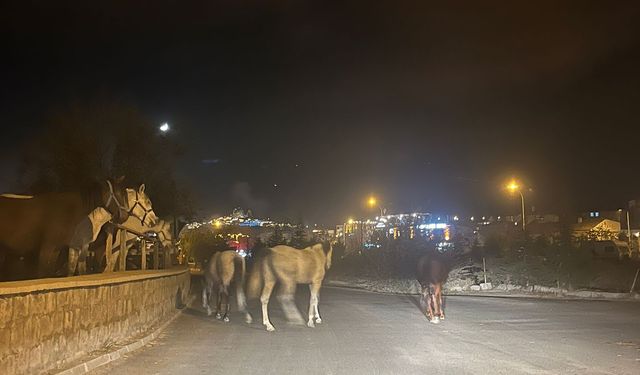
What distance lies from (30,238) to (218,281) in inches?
247

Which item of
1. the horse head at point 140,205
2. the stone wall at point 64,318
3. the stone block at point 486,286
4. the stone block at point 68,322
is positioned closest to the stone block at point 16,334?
the stone wall at point 64,318

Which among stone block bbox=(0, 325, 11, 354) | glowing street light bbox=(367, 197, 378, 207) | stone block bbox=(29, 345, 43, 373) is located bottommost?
stone block bbox=(29, 345, 43, 373)

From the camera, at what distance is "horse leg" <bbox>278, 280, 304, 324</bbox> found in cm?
1728

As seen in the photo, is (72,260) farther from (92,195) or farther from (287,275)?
(287,275)

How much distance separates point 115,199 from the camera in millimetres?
14562

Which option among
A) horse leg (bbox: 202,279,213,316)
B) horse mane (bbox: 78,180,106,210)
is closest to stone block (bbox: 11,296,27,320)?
A: horse mane (bbox: 78,180,106,210)

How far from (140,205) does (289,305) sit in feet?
21.7

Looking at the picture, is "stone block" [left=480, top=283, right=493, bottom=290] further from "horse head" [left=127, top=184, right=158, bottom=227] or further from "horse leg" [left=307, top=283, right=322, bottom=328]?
"horse head" [left=127, top=184, right=158, bottom=227]

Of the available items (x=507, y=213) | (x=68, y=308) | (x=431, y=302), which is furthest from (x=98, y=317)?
(x=507, y=213)

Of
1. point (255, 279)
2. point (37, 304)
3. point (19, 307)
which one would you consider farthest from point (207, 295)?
point (19, 307)

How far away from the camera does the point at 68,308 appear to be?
9898 millimetres

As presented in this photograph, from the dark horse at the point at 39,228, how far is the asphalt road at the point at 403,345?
2.97 meters

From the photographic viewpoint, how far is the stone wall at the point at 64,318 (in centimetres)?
824

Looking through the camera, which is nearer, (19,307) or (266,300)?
(19,307)
